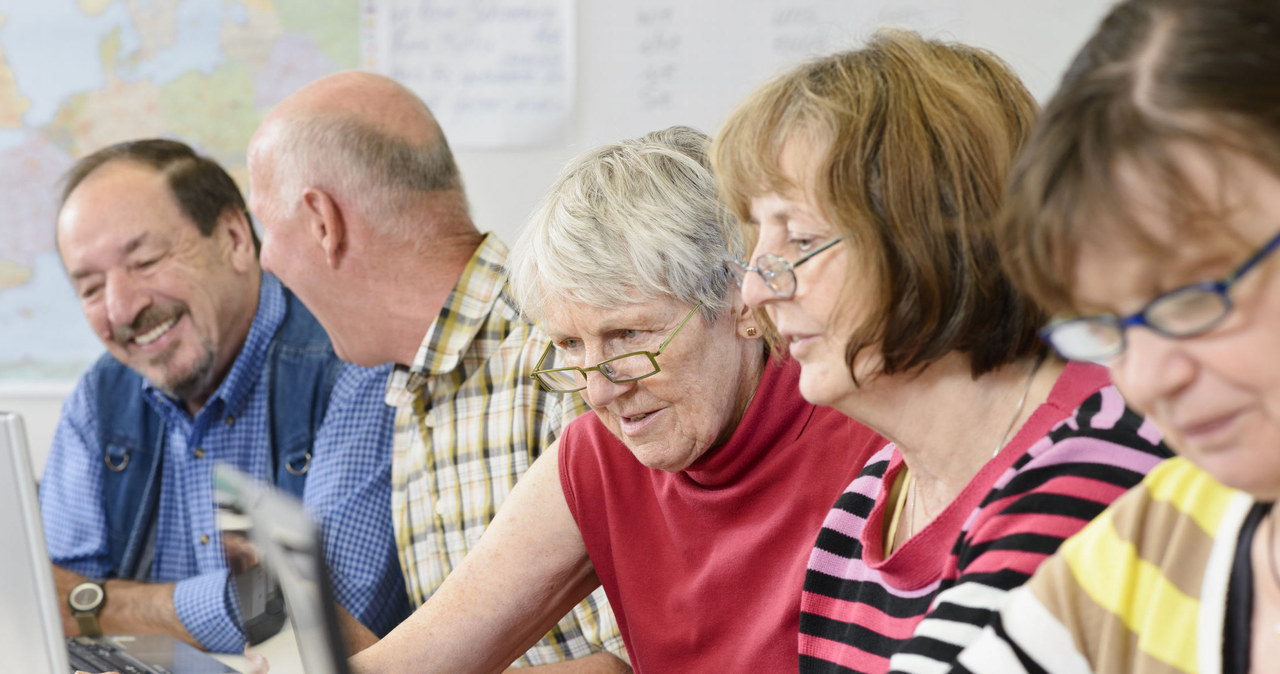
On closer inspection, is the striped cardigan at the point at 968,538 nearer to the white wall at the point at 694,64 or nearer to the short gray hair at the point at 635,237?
the short gray hair at the point at 635,237

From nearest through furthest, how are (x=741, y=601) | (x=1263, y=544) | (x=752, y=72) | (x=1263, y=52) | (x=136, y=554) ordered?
1. (x=1263, y=52)
2. (x=1263, y=544)
3. (x=741, y=601)
4. (x=136, y=554)
5. (x=752, y=72)

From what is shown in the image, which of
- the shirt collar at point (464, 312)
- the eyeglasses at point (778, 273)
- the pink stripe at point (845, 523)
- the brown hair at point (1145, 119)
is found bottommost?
the shirt collar at point (464, 312)

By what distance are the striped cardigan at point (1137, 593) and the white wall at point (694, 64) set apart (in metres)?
1.87

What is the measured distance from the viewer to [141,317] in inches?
89.2

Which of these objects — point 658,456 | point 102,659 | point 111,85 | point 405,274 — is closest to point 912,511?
point 658,456

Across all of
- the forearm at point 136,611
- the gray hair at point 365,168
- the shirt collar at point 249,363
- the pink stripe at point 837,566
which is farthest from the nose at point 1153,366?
the shirt collar at point 249,363

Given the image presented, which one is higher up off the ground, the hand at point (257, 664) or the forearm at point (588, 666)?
the hand at point (257, 664)

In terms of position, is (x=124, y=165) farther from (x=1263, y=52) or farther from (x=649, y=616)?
(x=1263, y=52)

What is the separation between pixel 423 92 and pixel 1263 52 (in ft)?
7.77

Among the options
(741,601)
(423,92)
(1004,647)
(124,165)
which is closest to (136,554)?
(124,165)

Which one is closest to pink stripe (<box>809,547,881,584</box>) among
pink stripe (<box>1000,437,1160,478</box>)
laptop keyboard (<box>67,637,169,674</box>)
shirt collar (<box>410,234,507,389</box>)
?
pink stripe (<box>1000,437,1160,478</box>)

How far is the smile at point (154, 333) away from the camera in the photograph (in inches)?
88.7

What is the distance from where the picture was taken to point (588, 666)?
152cm

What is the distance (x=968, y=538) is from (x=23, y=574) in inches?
29.4
